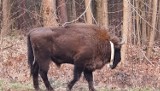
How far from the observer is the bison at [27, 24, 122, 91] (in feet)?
29.6

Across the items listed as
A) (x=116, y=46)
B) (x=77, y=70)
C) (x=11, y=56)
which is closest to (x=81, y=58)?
(x=77, y=70)

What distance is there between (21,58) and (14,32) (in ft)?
28.2

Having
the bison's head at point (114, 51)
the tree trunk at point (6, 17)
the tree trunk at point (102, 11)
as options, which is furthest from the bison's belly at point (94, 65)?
the tree trunk at point (6, 17)

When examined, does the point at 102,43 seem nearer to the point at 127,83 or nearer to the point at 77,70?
the point at 77,70

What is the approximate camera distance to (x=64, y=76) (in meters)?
12.6

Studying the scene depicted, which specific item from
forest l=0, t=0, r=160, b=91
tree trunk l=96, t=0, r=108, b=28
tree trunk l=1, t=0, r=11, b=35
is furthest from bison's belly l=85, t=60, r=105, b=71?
tree trunk l=1, t=0, r=11, b=35

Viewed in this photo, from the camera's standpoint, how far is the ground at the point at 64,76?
394 inches

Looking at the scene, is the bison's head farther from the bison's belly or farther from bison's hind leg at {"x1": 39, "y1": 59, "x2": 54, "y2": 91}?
bison's hind leg at {"x1": 39, "y1": 59, "x2": 54, "y2": 91}

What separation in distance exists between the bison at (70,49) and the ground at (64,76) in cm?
63

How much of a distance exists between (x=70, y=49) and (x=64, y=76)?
3.58 metres

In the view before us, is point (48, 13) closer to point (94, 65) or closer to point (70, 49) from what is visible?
point (70, 49)

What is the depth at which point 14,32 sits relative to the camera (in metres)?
23.9

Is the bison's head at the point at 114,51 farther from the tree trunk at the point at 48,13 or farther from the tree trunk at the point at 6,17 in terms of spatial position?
the tree trunk at the point at 6,17

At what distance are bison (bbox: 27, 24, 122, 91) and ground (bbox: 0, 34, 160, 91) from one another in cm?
63
